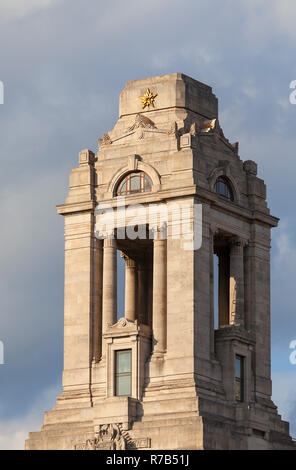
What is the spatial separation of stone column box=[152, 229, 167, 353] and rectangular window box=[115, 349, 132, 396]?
1.69m

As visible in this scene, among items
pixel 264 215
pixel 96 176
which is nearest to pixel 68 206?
pixel 96 176

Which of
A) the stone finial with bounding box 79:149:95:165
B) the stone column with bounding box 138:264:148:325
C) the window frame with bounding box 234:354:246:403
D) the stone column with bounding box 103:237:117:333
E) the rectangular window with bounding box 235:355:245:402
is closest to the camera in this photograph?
the window frame with bounding box 234:354:246:403

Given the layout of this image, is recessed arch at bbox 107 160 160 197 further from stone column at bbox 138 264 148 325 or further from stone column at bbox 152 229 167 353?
stone column at bbox 138 264 148 325

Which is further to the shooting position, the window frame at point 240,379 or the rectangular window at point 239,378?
the rectangular window at point 239,378

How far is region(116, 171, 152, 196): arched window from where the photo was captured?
428 feet

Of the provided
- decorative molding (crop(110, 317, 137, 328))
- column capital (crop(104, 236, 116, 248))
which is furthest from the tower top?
decorative molding (crop(110, 317, 137, 328))

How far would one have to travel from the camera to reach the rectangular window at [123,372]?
12694 centimetres

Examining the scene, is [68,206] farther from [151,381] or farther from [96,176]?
[151,381]

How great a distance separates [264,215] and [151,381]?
13859 mm

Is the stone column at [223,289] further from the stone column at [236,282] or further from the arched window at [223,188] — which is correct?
the arched window at [223,188]

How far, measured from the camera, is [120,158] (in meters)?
132

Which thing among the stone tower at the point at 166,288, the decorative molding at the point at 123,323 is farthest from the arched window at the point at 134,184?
the decorative molding at the point at 123,323

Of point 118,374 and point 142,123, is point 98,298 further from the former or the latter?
point 142,123

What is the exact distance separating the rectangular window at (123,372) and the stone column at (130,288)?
16.5 feet
